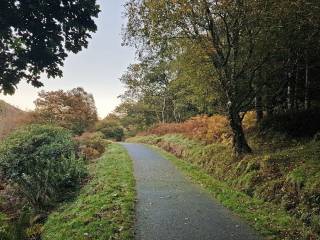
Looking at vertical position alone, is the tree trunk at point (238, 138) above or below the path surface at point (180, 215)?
above

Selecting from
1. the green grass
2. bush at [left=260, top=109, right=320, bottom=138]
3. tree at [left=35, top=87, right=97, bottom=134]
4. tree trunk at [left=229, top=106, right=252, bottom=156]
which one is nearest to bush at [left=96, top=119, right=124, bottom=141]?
tree at [left=35, top=87, right=97, bottom=134]

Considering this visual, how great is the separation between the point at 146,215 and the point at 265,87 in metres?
9.30

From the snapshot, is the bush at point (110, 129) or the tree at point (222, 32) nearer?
the tree at point (222, 32)

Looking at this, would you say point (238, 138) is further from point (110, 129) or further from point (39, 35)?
point (110, 129)

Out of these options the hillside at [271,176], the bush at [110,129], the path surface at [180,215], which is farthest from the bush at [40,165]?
the bush at [110,129]

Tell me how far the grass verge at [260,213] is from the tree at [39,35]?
18.9 feet

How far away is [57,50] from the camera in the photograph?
7844 millimetres

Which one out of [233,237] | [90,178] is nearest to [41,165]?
[90,178]

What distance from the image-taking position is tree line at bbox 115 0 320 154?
43.9ft

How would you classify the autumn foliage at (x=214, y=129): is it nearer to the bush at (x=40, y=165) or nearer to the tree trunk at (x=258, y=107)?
the tree trunk at (x=258, y=107)

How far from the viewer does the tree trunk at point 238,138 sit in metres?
15.4

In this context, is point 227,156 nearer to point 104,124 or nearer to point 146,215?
point 146,215

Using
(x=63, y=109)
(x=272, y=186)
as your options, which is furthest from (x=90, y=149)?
(x=272, y=186)

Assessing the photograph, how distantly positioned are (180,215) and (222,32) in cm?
836
